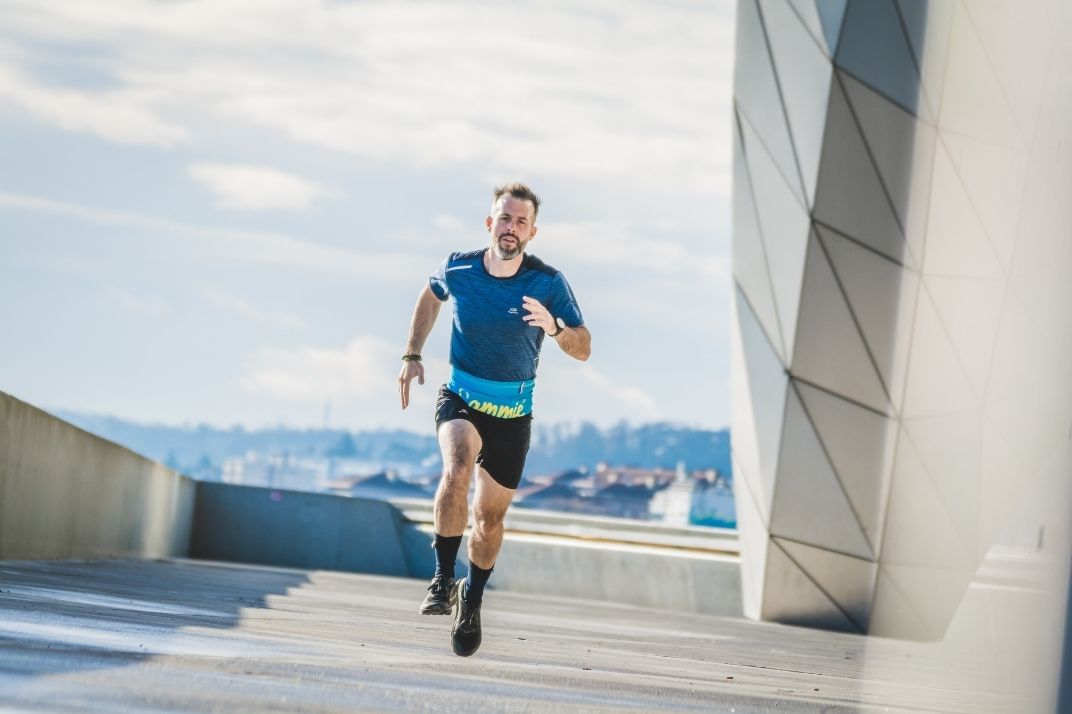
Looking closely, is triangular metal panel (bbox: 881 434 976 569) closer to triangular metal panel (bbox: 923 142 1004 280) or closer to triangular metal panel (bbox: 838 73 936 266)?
triangular metal panel (bbox: 923 142 1004 280)

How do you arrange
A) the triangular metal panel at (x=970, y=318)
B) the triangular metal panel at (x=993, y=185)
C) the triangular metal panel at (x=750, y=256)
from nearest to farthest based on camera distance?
the triangular metal panel at (x=993, y=185)
the triangular metal panel at (x=970, y=318)
the triangular metal panel at (x=750, y=256)

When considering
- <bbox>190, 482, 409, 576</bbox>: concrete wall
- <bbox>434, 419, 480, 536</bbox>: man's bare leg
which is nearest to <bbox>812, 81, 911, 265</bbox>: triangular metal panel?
Answer: <bbox>434, 419, 480, 536</bbox>: man's bare leg

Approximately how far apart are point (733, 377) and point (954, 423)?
5.59 metres

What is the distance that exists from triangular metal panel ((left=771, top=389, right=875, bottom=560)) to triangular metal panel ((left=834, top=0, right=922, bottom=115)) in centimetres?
440

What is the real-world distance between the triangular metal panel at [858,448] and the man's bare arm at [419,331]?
11.4 metres

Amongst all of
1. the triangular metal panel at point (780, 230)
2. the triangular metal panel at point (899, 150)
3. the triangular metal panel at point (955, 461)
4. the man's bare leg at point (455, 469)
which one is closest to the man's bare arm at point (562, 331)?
the man's bare leg at point (455, 469)

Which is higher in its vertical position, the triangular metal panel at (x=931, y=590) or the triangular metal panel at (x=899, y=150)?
the triangular metal panel at (x=899, y=150)

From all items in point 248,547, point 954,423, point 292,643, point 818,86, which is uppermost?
point 818,86

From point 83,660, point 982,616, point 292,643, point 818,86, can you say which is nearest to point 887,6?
point 818,86

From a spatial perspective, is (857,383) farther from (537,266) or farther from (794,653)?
(537,266)

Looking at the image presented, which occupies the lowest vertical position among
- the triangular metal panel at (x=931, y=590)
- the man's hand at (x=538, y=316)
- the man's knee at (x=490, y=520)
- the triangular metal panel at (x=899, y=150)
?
the triangular metal panel at (x=931, y=590)

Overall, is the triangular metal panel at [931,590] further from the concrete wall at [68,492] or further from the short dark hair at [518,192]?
the short dark hair at [518,192]

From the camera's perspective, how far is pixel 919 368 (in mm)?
17969

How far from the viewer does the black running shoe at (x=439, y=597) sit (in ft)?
24.7
